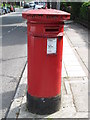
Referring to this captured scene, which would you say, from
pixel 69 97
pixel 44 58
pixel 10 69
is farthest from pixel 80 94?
pixel 10 69

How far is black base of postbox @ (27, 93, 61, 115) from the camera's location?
4.17 metres

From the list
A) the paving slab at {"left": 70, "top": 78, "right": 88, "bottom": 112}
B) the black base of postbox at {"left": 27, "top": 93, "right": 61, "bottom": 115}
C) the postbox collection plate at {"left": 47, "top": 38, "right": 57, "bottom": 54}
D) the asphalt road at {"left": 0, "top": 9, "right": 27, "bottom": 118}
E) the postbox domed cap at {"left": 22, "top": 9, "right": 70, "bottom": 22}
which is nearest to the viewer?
the postbox domed cap at {"left": 22, "top": 9, "right": 70, "bottom": 22}

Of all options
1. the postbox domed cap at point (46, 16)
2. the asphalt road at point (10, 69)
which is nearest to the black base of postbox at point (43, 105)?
the asphalt road at point (10, 69)

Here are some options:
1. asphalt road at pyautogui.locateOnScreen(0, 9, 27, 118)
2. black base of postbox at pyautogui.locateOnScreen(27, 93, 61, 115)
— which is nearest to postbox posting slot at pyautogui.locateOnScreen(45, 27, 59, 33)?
black base of postbox at pyautogui.locateOnScreen(27, 93, 61, 115)

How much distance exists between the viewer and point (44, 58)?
401 cm

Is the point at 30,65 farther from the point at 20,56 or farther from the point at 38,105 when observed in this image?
the point at 20,56

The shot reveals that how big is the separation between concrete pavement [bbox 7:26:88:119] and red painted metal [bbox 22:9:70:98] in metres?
0.36

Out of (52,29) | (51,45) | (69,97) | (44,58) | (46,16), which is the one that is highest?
(46,16)

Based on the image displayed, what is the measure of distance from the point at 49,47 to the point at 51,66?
0.31 m

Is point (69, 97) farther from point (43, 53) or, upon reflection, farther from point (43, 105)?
point (43, 53)

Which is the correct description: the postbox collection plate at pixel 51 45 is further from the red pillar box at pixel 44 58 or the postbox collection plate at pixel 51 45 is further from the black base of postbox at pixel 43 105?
the black base of postbox at pixel 43 105

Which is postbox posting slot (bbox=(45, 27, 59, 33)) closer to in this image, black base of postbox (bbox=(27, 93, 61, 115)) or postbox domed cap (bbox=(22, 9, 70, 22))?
postbox domed cap (bbox=(22, 9, 70, 22))

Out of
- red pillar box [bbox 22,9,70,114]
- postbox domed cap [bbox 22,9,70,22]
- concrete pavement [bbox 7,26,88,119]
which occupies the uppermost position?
postbox domed cap [bbox 22,9,70,22]

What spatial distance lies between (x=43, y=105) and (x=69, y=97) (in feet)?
2.79
